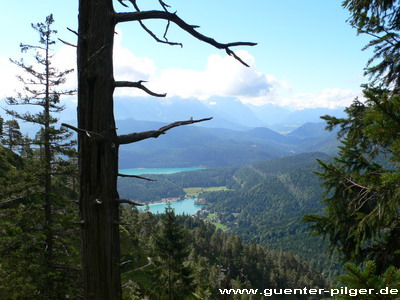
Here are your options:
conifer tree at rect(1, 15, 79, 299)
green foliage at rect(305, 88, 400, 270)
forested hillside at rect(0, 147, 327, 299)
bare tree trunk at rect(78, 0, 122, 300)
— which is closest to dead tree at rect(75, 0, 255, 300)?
bare tree trunk at rect(78, 0, 122, 300)

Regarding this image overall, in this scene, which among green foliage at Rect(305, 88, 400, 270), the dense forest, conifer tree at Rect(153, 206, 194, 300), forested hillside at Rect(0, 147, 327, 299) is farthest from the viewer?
conifer tree at Rect(153, 206, 194, 300)

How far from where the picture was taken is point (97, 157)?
298 cm

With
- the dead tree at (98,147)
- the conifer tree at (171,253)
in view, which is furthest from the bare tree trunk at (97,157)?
the conifer tree at (171,253)

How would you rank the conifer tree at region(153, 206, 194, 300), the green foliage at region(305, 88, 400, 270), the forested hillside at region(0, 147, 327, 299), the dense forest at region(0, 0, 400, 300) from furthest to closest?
the conifer tree at region(153, 206, 194, 300)
the forested hillside at region(0, 147, 327, 299)
the green foliage at region(305, 88, 400, 270)
the dense forest at region(0, 0, 400, 300)

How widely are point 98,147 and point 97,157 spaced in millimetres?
115

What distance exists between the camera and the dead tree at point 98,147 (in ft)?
9.63

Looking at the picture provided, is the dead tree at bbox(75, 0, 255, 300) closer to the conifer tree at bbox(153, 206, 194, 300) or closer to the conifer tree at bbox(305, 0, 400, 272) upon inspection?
the conifer tree at bbox(305, 0, 400, 272)

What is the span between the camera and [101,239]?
296 centimetres

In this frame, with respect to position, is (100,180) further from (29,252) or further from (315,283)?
(315,283)

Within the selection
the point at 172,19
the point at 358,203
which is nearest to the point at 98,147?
the point at 172,19

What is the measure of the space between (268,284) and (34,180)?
78622mm

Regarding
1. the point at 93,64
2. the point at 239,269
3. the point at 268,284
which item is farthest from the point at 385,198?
the point at 268,284

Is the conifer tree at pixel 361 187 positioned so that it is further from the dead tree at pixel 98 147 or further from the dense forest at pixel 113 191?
the dead tree at pixel 98 147

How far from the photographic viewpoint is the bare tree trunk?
2936mm
